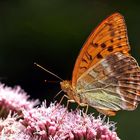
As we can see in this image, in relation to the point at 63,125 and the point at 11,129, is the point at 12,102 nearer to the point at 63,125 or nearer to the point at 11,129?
the point at 11,129

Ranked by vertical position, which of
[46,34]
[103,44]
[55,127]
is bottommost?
[55,127]

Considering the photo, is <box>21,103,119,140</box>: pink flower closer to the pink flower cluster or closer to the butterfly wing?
the pink flower cluster

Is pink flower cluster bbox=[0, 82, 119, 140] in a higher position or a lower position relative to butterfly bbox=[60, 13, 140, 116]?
lower

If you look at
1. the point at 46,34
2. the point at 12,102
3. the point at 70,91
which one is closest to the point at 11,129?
the point at 70,91

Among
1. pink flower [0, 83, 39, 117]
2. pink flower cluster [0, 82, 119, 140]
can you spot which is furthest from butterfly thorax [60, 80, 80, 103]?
pink flower [0, 83, 39, 117]

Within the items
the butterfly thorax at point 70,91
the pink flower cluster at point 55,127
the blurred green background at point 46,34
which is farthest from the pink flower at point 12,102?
the blurred green background at point 46,34

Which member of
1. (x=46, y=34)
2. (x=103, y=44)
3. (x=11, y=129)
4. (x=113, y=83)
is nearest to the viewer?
(x=11, y=129)

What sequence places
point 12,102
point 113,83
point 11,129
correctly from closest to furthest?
point 11,129, point 113,83, point 12,102

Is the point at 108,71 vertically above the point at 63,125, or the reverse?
the point at 108,71
